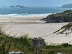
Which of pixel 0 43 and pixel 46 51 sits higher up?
pixel 0 43

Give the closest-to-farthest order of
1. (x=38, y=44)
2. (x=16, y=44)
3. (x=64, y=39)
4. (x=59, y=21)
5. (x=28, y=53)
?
1. (x=38, y=44)
2. (x=28, y=53)
3. (x=16, y=44)
4. (x=64, y=39)
5. (x=59, y=21)

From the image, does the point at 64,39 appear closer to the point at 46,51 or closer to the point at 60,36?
the point at 60,36

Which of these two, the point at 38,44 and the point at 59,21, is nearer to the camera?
the point at 38,44

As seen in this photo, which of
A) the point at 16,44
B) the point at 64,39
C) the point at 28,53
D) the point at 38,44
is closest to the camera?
the point at 38,44

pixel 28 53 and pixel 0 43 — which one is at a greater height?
pixel 0 43

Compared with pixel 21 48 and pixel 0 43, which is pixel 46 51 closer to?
pixel 21 48

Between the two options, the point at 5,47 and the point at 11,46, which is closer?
the point at 5,47

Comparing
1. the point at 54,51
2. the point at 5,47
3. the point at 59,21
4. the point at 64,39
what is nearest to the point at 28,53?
the point at 5,47

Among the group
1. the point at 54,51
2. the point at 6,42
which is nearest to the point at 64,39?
the point at 54,51

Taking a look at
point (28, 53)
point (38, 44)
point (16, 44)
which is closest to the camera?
point (38, 44)
